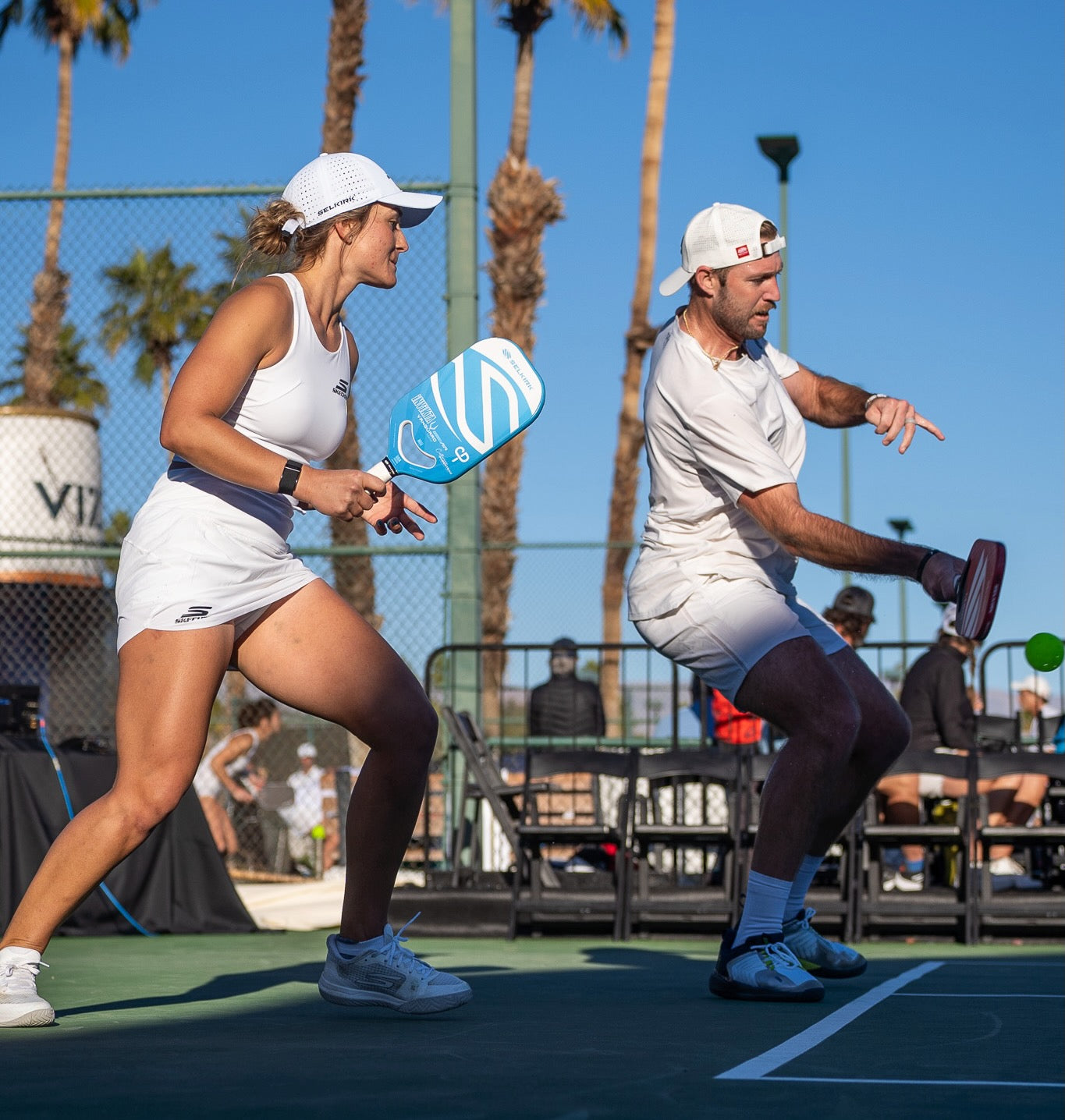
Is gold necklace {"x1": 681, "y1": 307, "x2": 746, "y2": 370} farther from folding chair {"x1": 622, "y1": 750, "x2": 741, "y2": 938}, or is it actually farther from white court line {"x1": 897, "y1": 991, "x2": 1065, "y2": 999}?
folding chair {"x1": 622, "y1": 750, "x2": 741, "y2": 938}

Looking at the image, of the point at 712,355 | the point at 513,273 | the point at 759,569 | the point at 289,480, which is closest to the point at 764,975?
the point at 759,569

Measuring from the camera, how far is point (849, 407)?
17.3ft

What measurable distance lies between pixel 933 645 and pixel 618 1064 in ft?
21.9

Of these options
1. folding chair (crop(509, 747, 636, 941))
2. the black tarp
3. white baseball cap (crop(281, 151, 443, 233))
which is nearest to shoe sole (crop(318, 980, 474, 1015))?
white baseball cap (crop(281, 151, 443, 233))

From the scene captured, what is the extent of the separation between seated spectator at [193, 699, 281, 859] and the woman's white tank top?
8.24 metres

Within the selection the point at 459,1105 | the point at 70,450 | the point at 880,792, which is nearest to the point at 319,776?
the point at 70,450

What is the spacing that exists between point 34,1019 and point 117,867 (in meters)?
4.06

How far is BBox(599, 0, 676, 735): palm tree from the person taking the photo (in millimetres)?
27906

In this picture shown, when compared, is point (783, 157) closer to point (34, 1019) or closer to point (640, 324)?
point (640, 324)

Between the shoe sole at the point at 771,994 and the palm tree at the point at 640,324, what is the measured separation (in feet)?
73.1

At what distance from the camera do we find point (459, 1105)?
294 centimetres

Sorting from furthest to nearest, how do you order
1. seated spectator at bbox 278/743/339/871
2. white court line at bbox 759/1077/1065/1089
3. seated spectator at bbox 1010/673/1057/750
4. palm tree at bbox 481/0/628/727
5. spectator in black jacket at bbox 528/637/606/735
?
palm tree at bbox 481/0/628/727, seated spectator at bbox 278/743/339/871, seated spectator at bbox 1010/673/1057/750, spectator in black jacket at bbox 528/637/606/735, white court line at bbox 759/1077/1065/1089

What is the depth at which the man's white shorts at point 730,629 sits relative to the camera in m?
4.83

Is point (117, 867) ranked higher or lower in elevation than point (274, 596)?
lower
